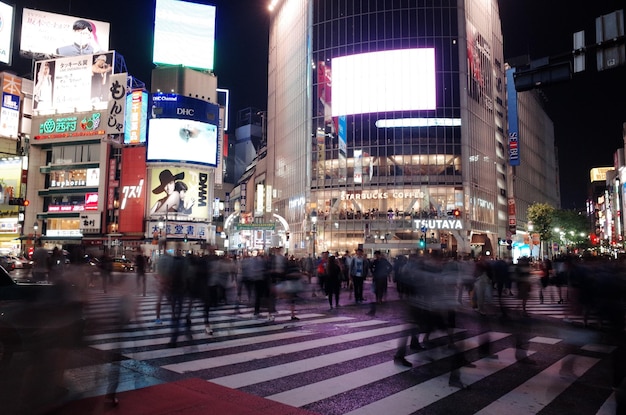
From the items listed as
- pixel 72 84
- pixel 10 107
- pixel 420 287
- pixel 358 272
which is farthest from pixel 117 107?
pixel 420 287

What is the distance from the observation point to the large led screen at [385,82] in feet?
189

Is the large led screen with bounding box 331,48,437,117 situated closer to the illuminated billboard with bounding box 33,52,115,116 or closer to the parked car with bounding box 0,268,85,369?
the illuminated billboard with bounding box 33,52,115,116

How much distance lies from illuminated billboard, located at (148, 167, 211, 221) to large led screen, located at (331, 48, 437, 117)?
20128 mm

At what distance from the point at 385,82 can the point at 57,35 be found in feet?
146

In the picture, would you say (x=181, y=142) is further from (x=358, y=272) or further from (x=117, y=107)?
(x=358, y=272)

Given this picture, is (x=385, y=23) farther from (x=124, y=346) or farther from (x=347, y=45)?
(x=124, y=346)

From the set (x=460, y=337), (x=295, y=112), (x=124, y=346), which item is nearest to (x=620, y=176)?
(x=295, y=112)

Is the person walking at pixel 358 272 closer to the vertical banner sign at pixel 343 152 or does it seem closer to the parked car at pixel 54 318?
the parked car at pixel 54 318

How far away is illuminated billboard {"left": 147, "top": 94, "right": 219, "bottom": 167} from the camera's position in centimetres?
5600

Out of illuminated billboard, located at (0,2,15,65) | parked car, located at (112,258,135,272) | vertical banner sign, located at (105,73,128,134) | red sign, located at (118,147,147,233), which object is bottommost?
parked car, located at (112,258,135,272)

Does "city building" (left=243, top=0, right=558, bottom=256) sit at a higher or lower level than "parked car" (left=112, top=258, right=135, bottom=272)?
higher

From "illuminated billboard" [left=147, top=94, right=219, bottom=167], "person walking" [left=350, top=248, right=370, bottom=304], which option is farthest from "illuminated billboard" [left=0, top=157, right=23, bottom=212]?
"person walking" [left=350, top=248, right=370, bottom=304]

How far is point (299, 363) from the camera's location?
25.4 ft

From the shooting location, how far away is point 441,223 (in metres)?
54.7
